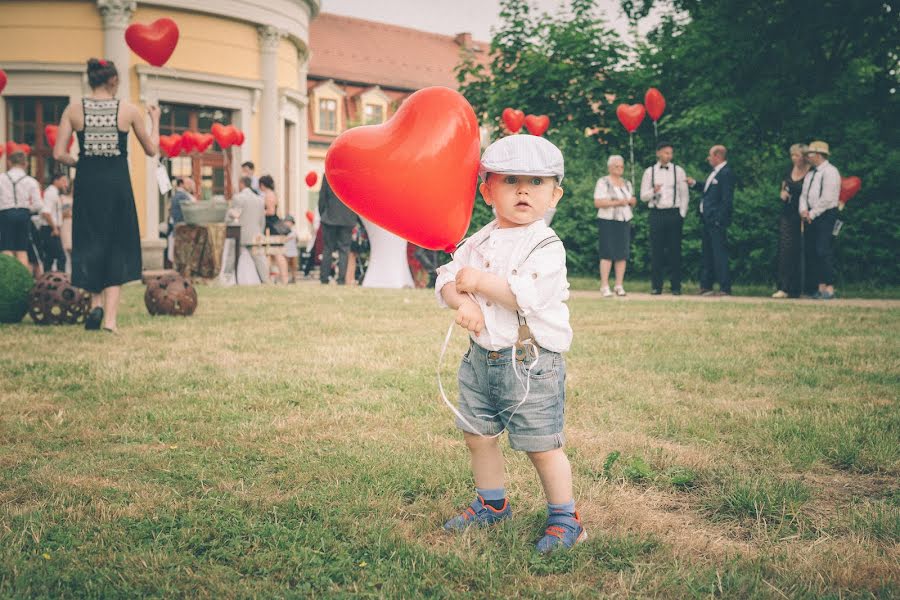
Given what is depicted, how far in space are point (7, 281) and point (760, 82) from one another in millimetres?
11747

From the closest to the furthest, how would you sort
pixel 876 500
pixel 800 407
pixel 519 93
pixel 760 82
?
pixel 876 500, pixel 800 407, pixel 760 82, pixel 519 93

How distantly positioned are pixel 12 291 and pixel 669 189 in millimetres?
8493

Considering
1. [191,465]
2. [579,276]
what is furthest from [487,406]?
[579,276]

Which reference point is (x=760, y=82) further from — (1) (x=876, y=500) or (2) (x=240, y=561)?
(2) (x=240, y=561)

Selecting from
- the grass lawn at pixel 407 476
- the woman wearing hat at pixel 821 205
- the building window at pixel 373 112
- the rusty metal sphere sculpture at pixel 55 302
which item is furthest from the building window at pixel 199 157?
the building window at pixel 373 112

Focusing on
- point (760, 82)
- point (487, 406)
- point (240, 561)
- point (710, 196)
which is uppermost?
point (760, 82)

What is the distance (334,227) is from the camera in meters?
14.5

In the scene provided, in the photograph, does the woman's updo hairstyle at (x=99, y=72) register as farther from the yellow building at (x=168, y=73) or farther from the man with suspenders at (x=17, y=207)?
the yellow building at (x=168, y=73)

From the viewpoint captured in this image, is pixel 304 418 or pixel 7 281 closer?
pixel 304 418

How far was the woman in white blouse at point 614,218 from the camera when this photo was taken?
11.9m

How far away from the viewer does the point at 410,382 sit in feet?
17.1

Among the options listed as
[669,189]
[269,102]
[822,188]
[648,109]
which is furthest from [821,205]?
[269,102]

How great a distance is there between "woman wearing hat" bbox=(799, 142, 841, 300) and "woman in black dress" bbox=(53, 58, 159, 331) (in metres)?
→ 8.37

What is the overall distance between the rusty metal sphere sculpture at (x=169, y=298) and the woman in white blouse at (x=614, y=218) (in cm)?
581
